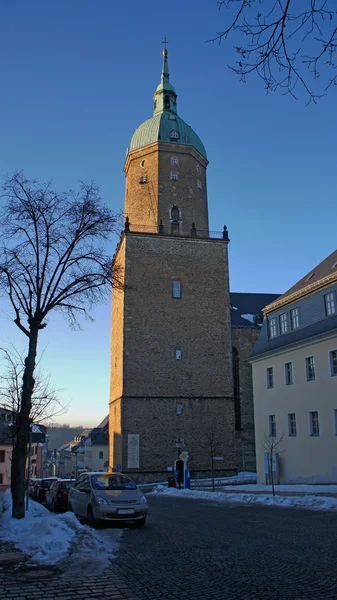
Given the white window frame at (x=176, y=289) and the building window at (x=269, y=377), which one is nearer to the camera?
the building window at (x=269, y=377)

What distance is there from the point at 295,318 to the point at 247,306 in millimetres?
24196

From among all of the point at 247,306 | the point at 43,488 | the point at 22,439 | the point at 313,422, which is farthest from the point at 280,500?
the point at 247,306

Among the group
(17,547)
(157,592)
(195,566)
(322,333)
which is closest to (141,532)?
(17,547)

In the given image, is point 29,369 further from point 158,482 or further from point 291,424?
point 158,482

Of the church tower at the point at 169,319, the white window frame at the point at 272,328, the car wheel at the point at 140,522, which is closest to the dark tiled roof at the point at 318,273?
the white window frame at the point at 272,328

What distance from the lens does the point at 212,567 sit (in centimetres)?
732

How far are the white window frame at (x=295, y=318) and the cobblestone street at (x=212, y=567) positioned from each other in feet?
53.7

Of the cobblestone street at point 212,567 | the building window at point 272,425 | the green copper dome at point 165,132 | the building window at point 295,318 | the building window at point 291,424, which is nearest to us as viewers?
the cobblestone street at point 212,567

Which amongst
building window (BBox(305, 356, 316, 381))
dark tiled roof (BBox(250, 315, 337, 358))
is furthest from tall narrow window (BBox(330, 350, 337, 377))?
building window (BBox(305, 356, 316, 381))

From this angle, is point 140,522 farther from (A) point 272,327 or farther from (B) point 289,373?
(A) point 272,327

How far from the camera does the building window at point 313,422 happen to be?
82.4 feet

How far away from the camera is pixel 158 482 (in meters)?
37.2

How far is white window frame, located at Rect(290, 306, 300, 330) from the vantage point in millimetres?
27656

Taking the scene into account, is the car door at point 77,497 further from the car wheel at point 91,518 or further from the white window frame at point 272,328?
the white window frame at point 272,328
